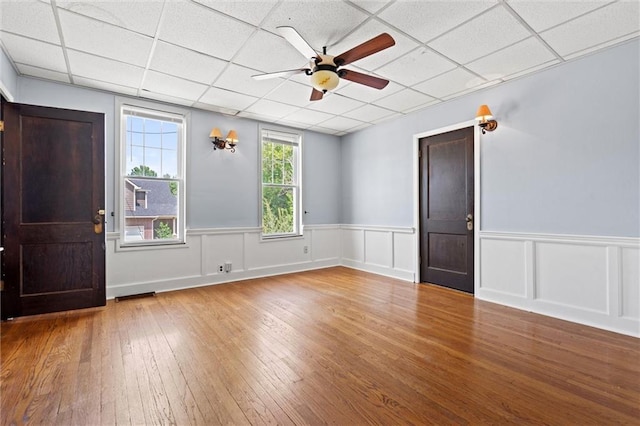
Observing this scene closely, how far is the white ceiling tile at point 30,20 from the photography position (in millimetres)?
2299

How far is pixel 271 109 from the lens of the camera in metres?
4.63

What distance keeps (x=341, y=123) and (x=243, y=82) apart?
216 cm

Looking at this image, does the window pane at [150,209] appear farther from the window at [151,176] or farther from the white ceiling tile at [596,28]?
the white ceiling tile at [596,28]

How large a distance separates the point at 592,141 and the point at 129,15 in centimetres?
434

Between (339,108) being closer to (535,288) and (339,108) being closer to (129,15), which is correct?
(129,15)

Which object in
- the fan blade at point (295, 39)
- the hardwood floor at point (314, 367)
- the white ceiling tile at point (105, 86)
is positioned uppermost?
the white ceiling tile at point (105, 86)

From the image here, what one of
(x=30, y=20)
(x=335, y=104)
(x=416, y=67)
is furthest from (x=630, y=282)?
(x=30, y=20)

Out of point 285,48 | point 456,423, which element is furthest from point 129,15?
point 456,423

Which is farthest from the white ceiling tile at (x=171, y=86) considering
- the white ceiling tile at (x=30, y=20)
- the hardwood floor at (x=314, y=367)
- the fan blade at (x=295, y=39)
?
the hardwood floor at (x=314, y=367)

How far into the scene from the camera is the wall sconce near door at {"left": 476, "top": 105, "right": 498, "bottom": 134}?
3689mm

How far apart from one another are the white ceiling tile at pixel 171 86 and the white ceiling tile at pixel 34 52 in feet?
2.56

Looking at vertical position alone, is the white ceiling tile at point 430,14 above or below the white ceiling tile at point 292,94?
below

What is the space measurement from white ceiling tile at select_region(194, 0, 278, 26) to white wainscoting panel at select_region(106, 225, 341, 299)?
10.2ft

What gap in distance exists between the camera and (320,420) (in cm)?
166
